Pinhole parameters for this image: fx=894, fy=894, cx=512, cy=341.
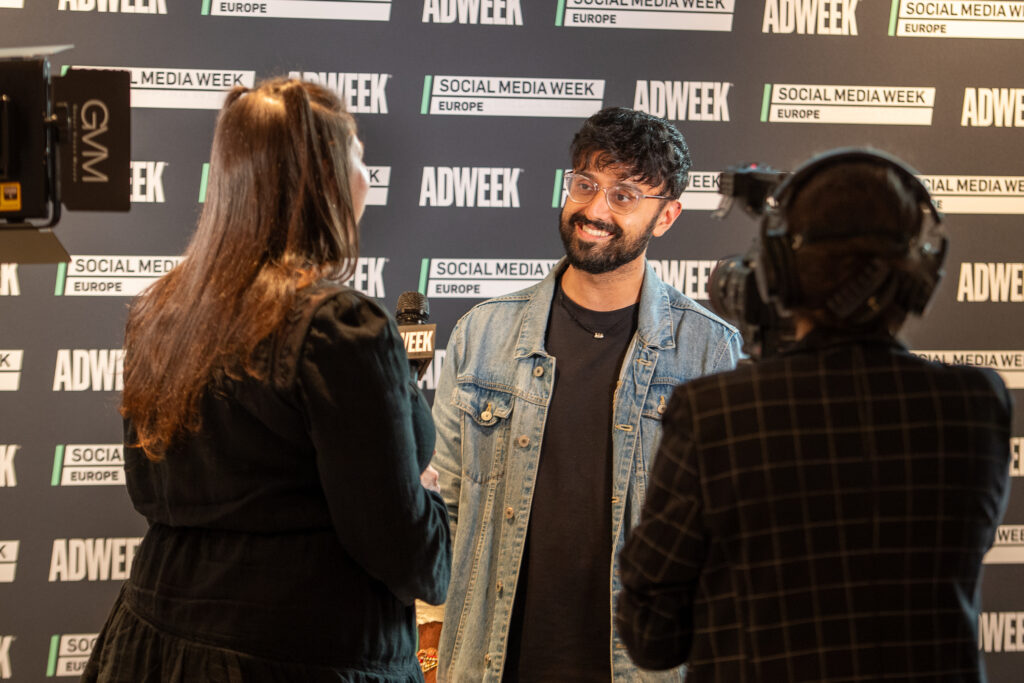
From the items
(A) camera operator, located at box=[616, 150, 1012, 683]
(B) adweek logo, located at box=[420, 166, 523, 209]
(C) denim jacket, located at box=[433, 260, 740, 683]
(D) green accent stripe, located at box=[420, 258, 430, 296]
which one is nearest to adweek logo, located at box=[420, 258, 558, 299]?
(D) green accent stripe, located at box=[420, 258, 430, 296]

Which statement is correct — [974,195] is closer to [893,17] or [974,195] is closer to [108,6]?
[893,17]

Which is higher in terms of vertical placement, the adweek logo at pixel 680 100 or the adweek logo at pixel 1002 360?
the adweek logo at pixel 680 100

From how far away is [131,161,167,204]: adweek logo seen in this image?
2.90 m

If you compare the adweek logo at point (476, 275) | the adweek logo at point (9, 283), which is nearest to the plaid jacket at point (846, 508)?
the adweek logo at point (476, 275)

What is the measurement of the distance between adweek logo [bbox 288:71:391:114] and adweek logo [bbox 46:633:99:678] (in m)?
1.96

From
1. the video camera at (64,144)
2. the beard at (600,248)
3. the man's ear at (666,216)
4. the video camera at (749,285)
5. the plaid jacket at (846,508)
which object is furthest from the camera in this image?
the man's ear at (666,216)

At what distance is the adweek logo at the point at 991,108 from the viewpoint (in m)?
3.12

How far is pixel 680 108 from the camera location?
3.02 meters

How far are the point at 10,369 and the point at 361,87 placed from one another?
1465mm

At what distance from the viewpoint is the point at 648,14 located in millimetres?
3014

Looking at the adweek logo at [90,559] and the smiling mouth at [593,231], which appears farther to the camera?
the adweek logo at [90,559]

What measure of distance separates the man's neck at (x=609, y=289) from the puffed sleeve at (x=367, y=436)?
0.92m

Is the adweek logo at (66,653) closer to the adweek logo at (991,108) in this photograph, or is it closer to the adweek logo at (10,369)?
the adweek logo at (10,369)

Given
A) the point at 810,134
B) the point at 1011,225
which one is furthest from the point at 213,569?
the point at 1011,225
